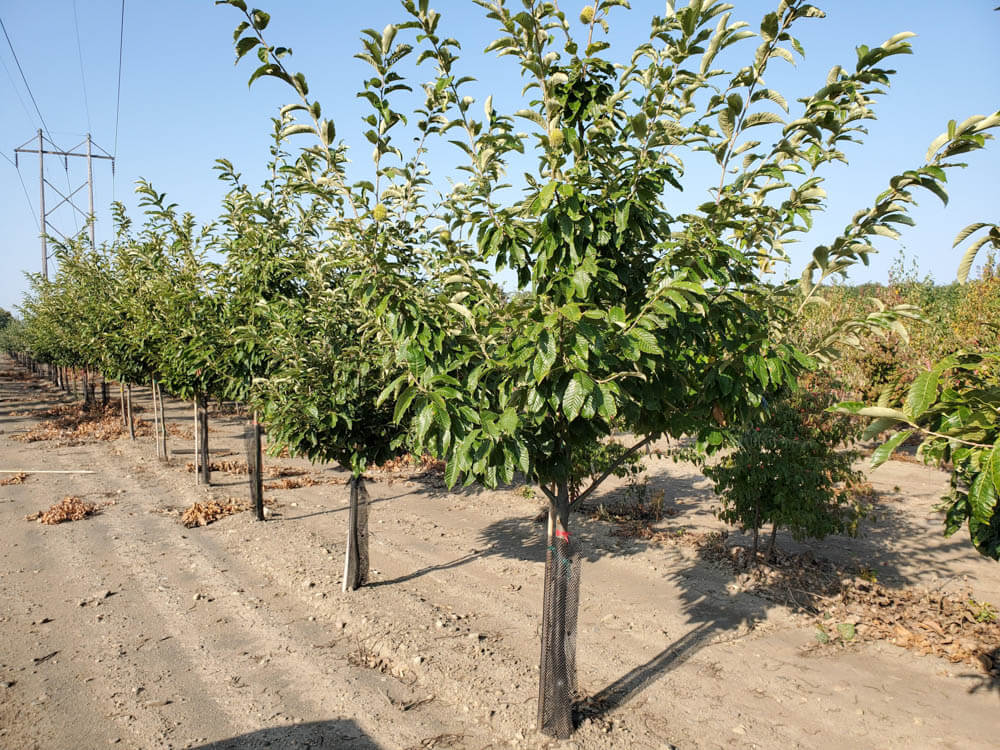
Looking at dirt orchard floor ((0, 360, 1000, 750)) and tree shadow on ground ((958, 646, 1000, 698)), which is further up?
dirt orchard floor ((0, 360, 1000, 750))

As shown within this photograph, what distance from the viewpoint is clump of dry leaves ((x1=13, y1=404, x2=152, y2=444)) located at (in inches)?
674

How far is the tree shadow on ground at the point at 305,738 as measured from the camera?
13.6 feet

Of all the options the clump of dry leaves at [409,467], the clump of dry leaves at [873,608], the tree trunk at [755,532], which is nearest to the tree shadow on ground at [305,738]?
the clump of dry leaves at [873,608]

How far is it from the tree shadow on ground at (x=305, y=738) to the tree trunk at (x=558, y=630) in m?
1.25

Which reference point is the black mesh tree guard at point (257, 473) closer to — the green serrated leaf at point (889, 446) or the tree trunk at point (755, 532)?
the tree trunk at point (755, 532)

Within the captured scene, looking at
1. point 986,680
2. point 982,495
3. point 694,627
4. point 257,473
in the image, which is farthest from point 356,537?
point 986,680

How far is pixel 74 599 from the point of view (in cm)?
658

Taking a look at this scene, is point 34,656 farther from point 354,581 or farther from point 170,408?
point 170,408

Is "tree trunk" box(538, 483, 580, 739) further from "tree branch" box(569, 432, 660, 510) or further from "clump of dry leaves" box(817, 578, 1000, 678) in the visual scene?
"clump of dry leaves" box(817, 578, 1000, 678)

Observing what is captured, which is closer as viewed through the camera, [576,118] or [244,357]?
[576,118]

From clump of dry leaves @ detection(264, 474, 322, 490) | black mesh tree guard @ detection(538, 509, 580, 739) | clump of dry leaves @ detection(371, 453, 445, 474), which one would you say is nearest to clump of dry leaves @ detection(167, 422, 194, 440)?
clump of dry leaves @ detection(264, 474, 322, 490)

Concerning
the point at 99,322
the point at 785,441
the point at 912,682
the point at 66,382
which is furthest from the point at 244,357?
the point at 66,382

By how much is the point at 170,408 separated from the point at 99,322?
12.0m

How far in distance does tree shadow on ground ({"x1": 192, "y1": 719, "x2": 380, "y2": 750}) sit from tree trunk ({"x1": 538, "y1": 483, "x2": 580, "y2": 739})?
4.10ft
